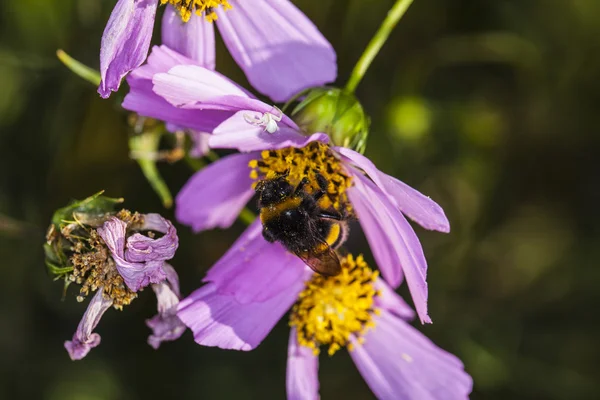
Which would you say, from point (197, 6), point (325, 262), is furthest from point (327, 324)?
point (197, 6)

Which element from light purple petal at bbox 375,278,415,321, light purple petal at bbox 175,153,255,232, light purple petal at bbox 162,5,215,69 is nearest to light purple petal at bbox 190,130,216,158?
light purple petal at bbox 175,153,255,232

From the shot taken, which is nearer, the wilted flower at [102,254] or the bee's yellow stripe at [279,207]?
the wilted flower at [102,254]

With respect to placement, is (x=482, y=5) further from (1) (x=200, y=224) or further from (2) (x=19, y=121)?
(2) (x=19, y=121)

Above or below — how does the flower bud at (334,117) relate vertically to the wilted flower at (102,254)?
above

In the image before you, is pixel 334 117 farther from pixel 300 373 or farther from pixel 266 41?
pixel 300 373

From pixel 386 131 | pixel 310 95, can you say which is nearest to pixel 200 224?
pixel 310 95

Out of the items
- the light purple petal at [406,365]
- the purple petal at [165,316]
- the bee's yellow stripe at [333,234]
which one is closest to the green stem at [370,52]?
the bee's yellow stripe at [333,234]

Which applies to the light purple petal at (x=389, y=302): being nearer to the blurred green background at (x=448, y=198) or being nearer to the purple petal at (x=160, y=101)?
the blurred green background at (x=448, y=198)

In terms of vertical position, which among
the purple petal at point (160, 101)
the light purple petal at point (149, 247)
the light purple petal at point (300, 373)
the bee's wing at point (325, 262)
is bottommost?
the light purple petal at point (300, 373)
